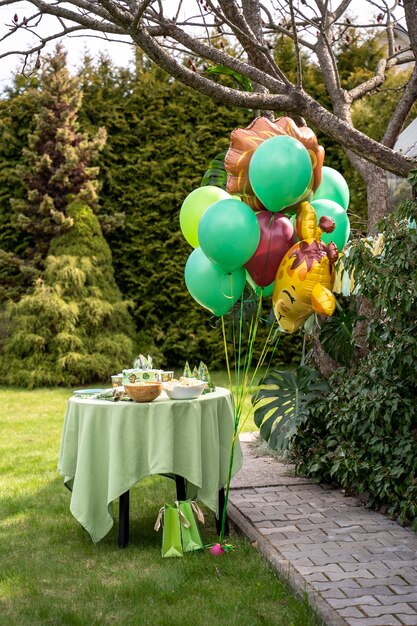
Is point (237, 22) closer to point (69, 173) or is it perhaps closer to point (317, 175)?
point (317, 175)

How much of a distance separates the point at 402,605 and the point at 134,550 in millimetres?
1577

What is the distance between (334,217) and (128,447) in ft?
5.57

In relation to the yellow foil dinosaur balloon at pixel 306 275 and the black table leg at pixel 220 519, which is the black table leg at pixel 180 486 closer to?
the black table leg at pixel 220 519

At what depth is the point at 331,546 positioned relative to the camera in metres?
3.93

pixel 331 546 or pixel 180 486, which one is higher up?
pixel 180 486

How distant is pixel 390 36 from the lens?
6.46 meters

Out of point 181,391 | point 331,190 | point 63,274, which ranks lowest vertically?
point 181,391

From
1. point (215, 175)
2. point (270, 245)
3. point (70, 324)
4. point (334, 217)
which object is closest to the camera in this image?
point (270, 245)

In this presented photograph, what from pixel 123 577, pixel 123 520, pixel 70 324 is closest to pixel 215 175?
pixel 123 520

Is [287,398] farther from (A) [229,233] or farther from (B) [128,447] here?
(A) [229,233]

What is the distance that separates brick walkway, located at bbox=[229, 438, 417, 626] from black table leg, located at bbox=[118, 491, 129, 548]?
0.68 m

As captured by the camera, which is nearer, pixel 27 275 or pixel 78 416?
pixel 78 416

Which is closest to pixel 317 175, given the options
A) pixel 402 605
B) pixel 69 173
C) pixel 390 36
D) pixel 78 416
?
pixel 78 416

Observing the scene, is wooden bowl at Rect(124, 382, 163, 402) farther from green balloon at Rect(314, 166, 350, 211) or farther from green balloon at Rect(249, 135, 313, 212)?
green balloon at Rect(314, 166, 350, 211)
